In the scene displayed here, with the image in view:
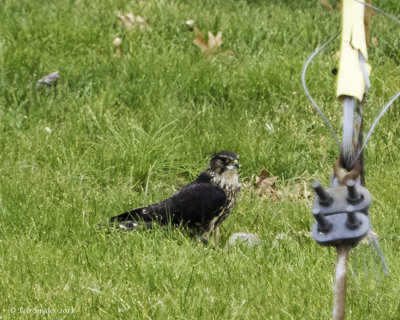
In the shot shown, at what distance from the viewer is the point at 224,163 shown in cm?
488

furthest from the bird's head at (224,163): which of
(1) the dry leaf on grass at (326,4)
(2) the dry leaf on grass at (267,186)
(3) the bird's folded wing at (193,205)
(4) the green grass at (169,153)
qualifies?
(1) the dry leaf on grass at (326,4)

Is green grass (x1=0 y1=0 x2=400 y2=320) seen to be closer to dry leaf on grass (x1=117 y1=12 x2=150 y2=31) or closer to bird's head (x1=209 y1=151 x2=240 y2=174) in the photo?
dry leaf on grass (x1=117 y1=12 x2=150 y2=31)

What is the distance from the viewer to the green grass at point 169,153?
3547 mm

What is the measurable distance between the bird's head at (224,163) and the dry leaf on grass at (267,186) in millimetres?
401

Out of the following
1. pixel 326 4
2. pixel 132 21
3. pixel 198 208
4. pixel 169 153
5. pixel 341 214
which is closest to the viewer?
pixel 341 214

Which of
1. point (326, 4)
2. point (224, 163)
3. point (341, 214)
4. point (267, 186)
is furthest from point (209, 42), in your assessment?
point (341, 214)

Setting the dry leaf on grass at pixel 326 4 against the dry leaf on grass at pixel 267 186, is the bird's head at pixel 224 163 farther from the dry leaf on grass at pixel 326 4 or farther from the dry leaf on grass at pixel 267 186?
the dry leaf on grass at pixel 326 4

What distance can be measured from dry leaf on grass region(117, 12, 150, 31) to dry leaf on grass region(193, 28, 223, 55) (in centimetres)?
54

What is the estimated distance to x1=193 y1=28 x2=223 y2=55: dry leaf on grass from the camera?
670 cm

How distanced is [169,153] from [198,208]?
0.84 meters

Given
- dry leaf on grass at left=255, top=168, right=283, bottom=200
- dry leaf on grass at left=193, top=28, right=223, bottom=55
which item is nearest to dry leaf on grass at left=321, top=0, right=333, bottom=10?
dry leaf on grass at left=193, top=28, right=223, bottom=55

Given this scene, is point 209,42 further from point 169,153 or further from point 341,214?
point 341,214

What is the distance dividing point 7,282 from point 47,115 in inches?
95.3

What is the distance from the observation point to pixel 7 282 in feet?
12.1
